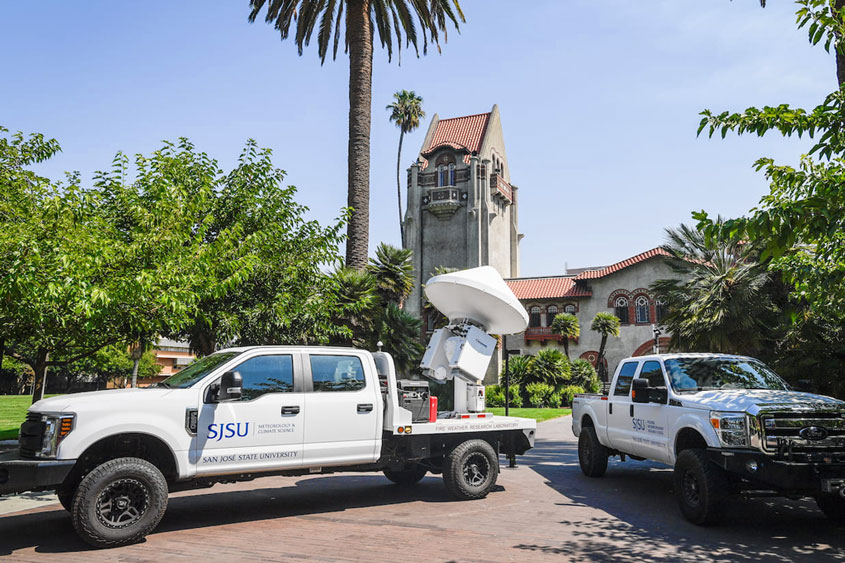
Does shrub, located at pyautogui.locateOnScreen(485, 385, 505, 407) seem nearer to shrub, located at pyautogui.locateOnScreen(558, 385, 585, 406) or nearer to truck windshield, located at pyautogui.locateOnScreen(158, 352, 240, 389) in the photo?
shrub, located at pyautogui.locateOnScreen(558, 385, 585, 406)

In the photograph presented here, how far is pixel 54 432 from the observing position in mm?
6246

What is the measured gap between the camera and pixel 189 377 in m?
7.43

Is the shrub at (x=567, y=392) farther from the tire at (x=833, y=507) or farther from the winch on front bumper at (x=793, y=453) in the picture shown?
the winch on front bumper at (x=793, y=453)

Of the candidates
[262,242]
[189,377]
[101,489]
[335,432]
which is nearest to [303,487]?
[335,432]

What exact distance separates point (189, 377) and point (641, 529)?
5576 millimetres

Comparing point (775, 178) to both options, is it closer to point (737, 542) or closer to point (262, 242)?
point (737, 542)

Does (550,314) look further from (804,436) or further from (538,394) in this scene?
(804,436)

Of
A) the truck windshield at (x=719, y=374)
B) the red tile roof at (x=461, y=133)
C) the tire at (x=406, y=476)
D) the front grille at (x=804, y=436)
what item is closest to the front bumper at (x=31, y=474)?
the tire at (x=406, y=476)

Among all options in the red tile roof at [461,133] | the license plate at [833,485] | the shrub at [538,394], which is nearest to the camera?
the license plate at [833,485]

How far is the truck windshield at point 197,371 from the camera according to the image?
7.26 meters

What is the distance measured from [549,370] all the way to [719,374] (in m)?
28.4

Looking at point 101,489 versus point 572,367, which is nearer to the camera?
point 101,489

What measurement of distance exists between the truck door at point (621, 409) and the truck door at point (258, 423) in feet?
17.0

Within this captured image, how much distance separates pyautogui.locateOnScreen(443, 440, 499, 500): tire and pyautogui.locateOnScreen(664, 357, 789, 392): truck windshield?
2.79 m
